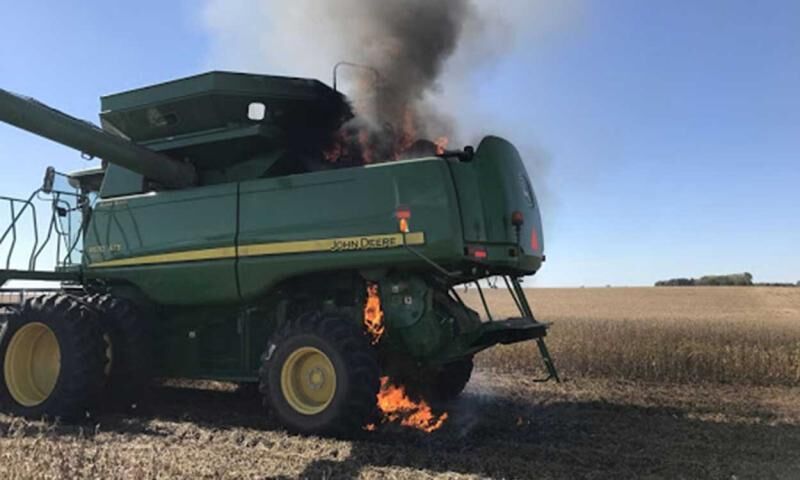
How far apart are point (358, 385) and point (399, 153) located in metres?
2.54

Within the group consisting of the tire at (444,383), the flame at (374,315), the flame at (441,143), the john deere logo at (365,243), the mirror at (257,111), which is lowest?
the tire at (444,383)


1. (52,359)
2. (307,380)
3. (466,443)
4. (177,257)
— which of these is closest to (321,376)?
(307,380)

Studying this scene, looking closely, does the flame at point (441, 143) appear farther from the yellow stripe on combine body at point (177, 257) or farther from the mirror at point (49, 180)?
the mirror at point (49, 180)

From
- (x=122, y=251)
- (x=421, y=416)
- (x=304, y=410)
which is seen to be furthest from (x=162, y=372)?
(x=421, y=416)

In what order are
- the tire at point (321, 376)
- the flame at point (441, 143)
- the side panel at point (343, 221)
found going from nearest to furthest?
the tire at point (321, 376)
the side panel at point (343, 221)
the flame at point (441, 143)

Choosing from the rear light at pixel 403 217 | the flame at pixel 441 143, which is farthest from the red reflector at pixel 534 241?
the rear light at pixel 403 217

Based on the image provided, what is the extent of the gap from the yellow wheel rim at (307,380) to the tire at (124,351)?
2.01 m

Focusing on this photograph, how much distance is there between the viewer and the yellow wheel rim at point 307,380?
625 cm

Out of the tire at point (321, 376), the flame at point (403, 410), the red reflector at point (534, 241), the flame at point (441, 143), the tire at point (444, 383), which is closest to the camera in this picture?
the tire at point (321, 376)

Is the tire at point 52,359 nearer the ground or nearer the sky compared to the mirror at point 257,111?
nearer the ground

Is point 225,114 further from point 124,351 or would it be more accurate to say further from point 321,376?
point 321,376

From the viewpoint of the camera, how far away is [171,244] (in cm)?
739

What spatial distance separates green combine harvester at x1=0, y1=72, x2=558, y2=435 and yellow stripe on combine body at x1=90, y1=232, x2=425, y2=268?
19mm

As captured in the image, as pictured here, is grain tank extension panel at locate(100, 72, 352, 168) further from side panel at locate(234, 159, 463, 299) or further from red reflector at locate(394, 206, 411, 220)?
red reflector at locate(394, 206, 411, 220)
